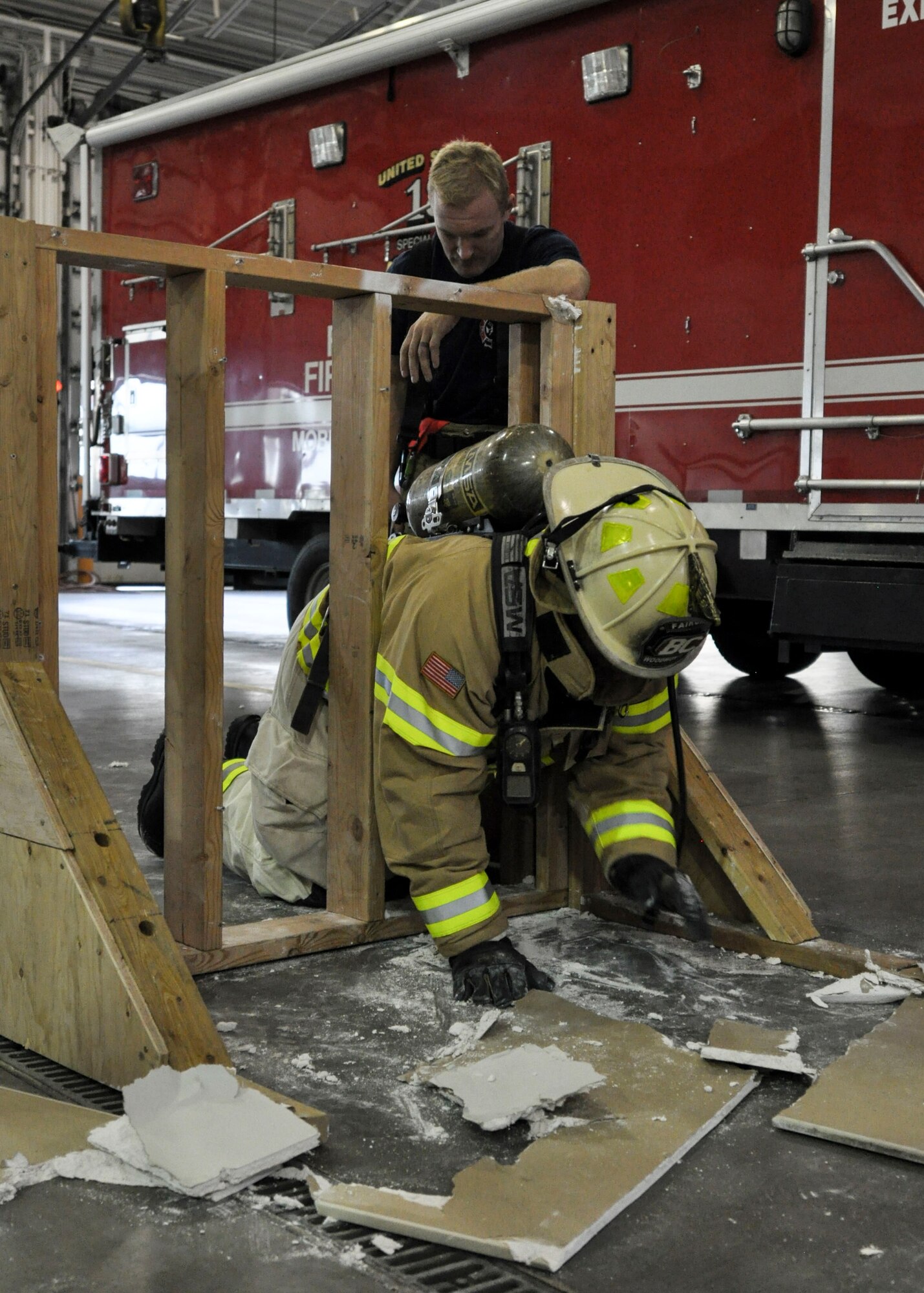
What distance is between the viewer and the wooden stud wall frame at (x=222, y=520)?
3041 mm

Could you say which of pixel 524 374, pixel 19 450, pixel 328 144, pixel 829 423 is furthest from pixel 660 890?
pixel 328 144

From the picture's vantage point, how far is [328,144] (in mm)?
8273

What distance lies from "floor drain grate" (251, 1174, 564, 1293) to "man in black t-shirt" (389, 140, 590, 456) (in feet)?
8.05

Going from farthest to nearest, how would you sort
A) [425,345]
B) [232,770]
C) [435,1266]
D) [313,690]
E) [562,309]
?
[232,770], [425,345], [562,309], [313,690], [435,1266]

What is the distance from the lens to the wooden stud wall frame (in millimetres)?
3041

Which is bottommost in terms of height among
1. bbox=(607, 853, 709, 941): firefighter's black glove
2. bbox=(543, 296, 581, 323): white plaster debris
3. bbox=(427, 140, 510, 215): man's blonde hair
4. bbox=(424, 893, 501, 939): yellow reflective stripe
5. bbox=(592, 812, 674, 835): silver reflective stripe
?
bbox=(424, 893, 501, 939): yellow reflective stripe

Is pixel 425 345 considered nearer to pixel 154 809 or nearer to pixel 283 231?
pixel 154 809

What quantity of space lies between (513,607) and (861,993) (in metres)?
1.18

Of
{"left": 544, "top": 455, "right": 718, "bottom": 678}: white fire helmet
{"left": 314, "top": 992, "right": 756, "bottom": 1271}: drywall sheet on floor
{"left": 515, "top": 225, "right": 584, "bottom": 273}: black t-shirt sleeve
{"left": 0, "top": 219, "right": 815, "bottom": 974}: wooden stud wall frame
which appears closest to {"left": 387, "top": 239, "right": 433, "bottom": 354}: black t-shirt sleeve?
{"left": 515, "top": 225, "right": 584, "bottom": 273}: black t-shirt sleeve

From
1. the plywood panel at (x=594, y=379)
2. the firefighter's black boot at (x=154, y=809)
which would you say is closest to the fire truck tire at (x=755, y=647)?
the plywood panel at (x=594, y=379)

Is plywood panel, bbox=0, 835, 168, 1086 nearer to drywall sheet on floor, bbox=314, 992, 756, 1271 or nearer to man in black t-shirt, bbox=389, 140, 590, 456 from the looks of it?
drywall sheet on floor, bbox=314, 992, 756, 1271

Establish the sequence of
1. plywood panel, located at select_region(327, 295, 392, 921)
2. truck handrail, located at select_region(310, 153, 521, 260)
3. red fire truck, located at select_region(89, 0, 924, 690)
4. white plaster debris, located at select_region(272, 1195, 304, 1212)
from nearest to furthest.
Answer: white plaster debris, located at select_region(272, 1195, 304, 1212), plywood panel, located at select_region(327, 295, 392, 921), red fire truck, located at select_region(89, 0, 924, 690), truck handrail, located at select_region(310, 153, 521, 260)

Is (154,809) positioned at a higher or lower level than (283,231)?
lower

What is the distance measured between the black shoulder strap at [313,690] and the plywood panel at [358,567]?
7 centimetres
